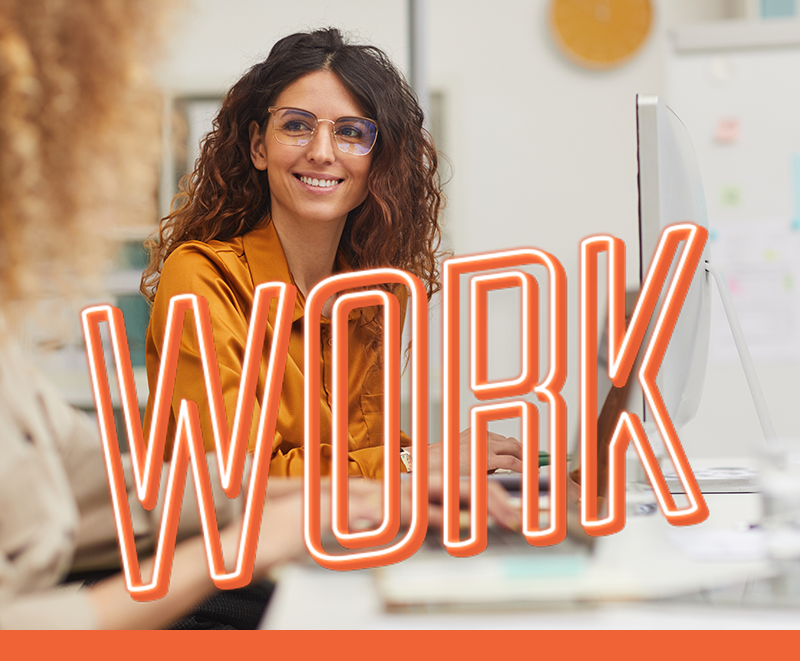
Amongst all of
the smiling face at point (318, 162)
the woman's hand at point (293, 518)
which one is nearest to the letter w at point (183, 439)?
the woman's hand at point (293, 518)

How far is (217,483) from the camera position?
0.68 meters

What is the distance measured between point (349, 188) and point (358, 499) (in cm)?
55

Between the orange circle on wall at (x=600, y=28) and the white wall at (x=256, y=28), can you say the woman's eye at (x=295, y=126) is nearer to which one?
the white wall at (x=256, y=28)

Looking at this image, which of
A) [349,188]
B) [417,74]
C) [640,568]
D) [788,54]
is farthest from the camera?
[788,54]

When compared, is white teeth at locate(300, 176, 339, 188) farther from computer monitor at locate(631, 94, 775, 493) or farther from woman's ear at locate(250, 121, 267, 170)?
computer monitor at locate(631, 94, 775, 493)

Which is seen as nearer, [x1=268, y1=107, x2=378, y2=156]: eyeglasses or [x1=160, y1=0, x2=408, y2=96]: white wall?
[x1=268, y1=107, x2=378, y2=156]: eyeglasses

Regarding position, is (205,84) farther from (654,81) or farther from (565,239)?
(654,81)

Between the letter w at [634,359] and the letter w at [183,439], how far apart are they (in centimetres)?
28

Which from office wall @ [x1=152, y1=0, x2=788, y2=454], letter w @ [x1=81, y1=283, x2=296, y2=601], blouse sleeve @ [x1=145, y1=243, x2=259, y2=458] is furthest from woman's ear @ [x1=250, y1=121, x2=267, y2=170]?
office wall @ [x1=152, y1=0, x2=788, y2=454]

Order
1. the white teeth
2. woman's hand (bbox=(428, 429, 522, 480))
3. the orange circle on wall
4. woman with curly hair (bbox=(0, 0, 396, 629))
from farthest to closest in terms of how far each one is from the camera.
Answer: the orange circle on wall → the white teeth → woman's hand (bbox=(428, 429, 522, 480)) → woman with curly hair (bbox=(0, 0, 396, 629))

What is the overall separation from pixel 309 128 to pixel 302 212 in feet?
0.37

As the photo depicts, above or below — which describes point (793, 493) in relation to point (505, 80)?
below

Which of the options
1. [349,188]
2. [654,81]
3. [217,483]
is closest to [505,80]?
[654,81]

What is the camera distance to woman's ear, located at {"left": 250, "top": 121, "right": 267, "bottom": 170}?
1142 millimetres
